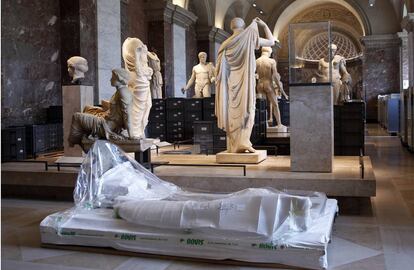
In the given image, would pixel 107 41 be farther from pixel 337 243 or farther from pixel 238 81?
pixel 337 243

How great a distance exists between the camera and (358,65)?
31.5 metres

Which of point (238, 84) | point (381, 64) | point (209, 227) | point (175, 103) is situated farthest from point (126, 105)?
point (381, 64)

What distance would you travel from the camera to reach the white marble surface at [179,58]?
18453mm

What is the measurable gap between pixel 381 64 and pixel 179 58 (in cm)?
1229

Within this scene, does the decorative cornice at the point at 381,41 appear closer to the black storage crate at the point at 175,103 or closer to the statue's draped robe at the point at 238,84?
the black storage crate at the point at 175,103

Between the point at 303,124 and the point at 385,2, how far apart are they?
22.0 meters

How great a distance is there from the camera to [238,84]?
7406mm

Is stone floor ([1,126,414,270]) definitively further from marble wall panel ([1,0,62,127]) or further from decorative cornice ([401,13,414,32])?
decorative cornice ([401,13,414,32])

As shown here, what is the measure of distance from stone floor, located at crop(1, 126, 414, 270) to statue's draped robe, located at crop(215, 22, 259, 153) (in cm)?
223

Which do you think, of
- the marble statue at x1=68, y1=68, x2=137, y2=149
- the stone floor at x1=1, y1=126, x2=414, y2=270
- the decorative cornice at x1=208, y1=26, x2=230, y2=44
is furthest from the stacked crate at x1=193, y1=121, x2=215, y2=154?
the decorative cornice at x1=208, y1=26, x2=230, y2=44

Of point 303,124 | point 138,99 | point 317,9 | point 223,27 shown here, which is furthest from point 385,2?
point 303,124

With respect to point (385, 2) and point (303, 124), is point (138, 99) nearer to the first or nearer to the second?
point (303, 124)

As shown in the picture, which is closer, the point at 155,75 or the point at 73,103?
the point at 73,103

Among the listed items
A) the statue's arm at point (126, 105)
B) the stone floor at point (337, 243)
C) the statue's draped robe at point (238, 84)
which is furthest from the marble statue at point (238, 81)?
the stone floor at point (337, 243)
